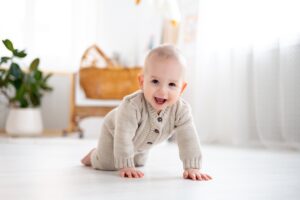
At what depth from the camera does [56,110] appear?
4.42m

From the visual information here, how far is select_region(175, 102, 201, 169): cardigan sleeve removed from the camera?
1.38 m

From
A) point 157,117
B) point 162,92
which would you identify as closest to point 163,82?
point 162,92

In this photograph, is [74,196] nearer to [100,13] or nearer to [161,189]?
[161,189]

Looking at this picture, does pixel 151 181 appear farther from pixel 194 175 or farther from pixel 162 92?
pixel 162 92

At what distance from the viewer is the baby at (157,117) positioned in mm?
1327

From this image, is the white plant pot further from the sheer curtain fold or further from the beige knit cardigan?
the beige knit cardigan

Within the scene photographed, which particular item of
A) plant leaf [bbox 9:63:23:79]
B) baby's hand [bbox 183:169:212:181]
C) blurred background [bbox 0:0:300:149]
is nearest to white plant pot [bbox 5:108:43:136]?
plant leaf [bbox 9:63:23:79]

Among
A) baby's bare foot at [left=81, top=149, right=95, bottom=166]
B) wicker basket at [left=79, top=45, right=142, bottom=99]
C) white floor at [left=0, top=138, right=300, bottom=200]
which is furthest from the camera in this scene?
wicker basket at [left=79, top=45, right=142, bottom=99]

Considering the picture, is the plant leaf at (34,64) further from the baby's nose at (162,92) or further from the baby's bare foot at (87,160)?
the baby's nose at (162,92)

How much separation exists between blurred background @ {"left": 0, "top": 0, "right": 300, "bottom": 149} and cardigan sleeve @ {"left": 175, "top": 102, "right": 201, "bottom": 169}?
126 centimetres

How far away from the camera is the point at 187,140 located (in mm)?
1399

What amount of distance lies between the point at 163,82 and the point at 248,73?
5.48ft

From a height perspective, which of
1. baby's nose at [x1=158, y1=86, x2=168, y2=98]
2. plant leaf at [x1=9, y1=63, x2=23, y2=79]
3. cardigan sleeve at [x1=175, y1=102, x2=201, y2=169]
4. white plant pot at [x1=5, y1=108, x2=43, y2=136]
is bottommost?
white plant pot at [x1=5, y1=108, x2=43, y2=136]

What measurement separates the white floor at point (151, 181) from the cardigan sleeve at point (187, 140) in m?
0.07
